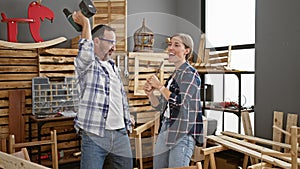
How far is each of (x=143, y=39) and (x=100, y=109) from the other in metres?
0.36

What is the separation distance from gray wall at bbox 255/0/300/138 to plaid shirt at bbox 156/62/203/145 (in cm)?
140

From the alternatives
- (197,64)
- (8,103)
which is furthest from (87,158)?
(8,103)

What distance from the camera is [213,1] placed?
3.19 meters

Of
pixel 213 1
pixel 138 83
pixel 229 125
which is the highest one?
pixel 213 1

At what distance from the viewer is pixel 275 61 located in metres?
2.53

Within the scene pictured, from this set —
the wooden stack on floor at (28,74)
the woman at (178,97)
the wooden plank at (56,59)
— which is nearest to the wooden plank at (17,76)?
the wooden stack on floor at (28,74)

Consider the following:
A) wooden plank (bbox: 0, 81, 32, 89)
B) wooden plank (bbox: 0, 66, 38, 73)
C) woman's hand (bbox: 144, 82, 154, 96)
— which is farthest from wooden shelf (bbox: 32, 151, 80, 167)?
woman's hand (bbox: 144, 82, 154, 96)

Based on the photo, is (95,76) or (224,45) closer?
(95,76)

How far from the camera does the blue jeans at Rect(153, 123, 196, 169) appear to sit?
1.33 meters

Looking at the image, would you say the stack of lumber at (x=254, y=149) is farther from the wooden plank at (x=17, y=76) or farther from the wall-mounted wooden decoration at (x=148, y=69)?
the wooden plank at (x=17, y=76)

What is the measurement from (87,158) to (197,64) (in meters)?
0.59

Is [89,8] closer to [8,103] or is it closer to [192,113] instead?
[192,113]

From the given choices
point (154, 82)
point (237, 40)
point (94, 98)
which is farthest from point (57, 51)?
point (154, 82)

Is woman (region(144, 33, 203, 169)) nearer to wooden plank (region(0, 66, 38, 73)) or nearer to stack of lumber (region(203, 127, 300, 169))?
stack of lumber (region(203, 127, 300, 169))
